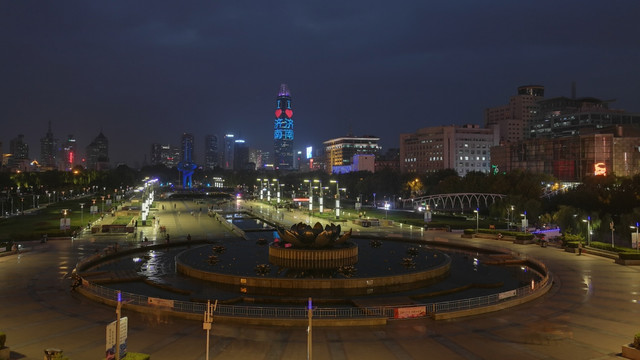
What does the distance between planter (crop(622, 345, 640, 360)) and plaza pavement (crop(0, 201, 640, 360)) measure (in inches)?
15.2

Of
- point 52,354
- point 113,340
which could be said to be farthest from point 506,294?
point 52,354

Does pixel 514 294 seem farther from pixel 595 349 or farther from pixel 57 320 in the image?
pixel 57 320

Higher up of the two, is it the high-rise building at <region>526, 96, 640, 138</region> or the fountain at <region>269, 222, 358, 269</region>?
the high-rise building at <region>526, 96, 640, 138</region>

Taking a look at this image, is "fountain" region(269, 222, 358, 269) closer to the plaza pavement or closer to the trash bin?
the plaza pavement

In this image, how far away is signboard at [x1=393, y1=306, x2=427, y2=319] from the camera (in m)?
24.1

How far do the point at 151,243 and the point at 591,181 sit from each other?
263 feet

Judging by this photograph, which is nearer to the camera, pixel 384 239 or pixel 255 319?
pixel 255 319

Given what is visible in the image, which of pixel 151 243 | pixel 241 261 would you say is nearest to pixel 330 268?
pixel 241 261

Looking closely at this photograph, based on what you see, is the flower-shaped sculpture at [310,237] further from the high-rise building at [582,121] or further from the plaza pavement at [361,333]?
the high-rise building at [582,121]

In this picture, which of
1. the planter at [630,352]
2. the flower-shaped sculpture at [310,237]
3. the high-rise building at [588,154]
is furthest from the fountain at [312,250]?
the high-rise building at [588,154]

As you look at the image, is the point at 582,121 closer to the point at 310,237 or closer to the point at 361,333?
the point at 310,237

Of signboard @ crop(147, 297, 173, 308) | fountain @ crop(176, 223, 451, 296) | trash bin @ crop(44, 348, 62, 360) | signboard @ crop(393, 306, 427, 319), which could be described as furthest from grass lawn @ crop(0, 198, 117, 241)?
signboard @ crop(393, 306, 427, 319)

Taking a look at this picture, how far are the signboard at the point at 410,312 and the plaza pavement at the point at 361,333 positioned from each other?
44cm

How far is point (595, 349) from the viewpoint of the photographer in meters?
20.2
